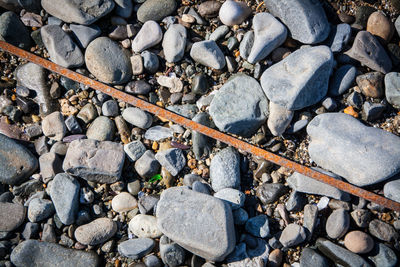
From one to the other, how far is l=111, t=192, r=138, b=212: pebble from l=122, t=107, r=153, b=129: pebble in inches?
20.9

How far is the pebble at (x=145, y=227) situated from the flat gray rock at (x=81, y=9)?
5.15ft

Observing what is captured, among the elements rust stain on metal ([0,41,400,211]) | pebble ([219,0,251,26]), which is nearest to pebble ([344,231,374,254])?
rust stain on metal ([0,41,400,211])

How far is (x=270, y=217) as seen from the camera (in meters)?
2.12

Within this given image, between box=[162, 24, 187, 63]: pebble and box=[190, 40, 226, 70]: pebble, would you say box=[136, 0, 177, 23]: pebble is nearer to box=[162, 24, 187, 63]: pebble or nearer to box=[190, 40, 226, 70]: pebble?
box=[162, 24, 187, 63]: pebble

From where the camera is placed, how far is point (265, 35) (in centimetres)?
214

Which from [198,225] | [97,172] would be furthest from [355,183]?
[97,172]

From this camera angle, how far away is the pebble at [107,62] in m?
2.25

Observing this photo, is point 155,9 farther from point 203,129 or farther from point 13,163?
point 13,163

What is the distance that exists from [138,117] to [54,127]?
0.67m

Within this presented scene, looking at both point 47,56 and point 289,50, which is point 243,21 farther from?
point 47,56

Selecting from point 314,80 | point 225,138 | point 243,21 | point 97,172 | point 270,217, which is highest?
point 243,21

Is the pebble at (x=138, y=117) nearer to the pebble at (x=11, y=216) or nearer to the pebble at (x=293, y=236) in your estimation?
the pebble at (x=11, y=216)

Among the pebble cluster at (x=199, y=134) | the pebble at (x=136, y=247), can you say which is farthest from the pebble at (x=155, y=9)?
the pebble at (x=136, y=247)

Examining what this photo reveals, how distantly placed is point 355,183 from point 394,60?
3.32 feet
